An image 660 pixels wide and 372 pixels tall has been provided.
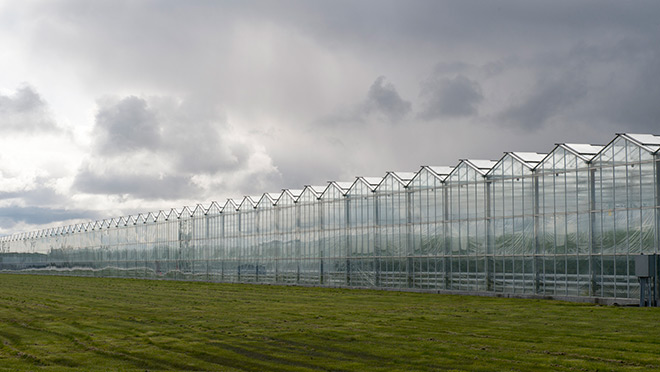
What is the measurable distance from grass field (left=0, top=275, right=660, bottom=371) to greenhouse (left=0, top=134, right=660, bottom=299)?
476cm

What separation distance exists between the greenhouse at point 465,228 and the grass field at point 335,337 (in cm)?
476

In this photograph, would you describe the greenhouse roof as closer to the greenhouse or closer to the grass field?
the greenhouse

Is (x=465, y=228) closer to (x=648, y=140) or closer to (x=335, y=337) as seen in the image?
(x=648, y=140)

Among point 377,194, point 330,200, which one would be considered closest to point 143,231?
point 330,200

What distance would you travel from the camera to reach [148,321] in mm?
35094

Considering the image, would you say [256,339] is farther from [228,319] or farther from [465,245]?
[465,245]

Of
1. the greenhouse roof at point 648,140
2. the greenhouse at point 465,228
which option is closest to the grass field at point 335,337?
the greenhouse at point 465,228

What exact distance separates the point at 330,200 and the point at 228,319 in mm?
37212

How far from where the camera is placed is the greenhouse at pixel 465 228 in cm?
4409

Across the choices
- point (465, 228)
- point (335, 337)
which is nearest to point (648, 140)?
point (465, 228)

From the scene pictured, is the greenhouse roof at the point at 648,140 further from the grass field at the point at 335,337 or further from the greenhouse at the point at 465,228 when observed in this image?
the grass field at the point at 335,337

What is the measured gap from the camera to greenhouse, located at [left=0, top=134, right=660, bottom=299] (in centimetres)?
4409

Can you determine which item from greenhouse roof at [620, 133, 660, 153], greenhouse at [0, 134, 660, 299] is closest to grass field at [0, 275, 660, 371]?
greenhouse at [0, 134, 660, 299]

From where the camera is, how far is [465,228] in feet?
182
